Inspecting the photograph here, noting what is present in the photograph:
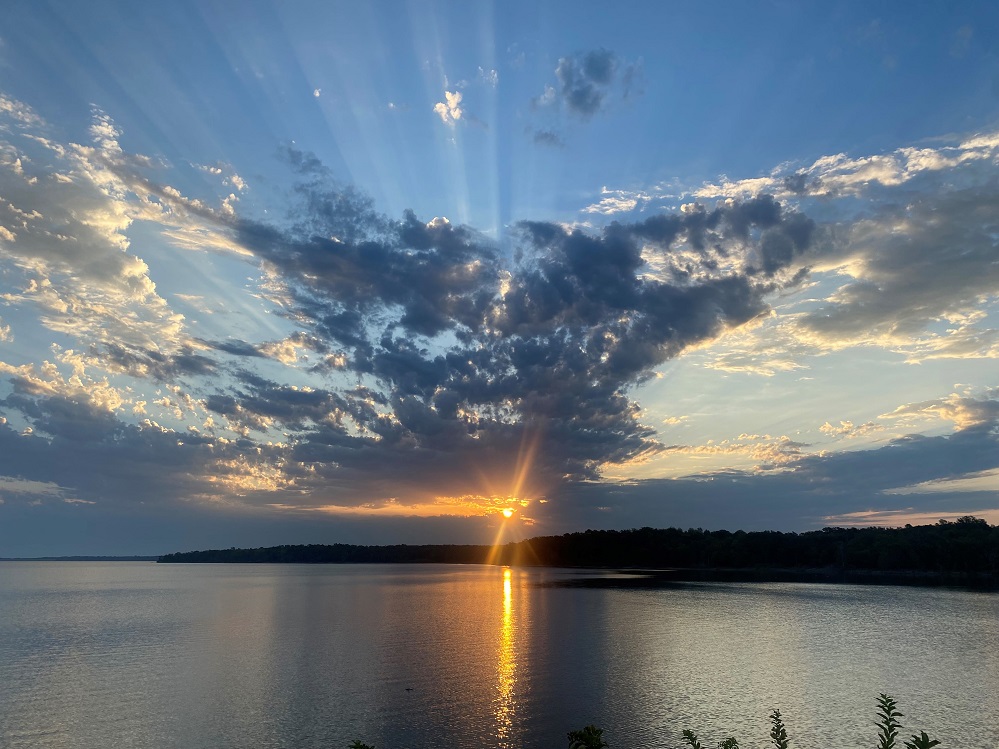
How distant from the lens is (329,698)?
4306 centimetres

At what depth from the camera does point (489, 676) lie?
50375 mm

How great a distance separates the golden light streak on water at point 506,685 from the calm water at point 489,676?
201mm

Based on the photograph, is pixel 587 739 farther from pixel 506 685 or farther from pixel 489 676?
pixel 489 676

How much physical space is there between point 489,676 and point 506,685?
375 centimetres

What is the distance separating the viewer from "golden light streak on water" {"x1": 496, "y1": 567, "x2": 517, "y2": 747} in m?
35.8

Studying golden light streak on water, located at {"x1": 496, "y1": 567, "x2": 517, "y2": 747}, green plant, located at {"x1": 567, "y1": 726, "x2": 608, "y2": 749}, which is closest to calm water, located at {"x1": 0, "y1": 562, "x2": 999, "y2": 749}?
golden light streak on water, located at {"x1": 496, "y1": 567, "x2": 517, "y2": 747}

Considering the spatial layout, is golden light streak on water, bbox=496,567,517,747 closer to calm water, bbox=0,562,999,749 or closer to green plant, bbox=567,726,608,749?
calm water, bbox=0,562,999,749

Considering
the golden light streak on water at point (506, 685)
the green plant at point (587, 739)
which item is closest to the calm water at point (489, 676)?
the golden light streak on water at point (506, 685)

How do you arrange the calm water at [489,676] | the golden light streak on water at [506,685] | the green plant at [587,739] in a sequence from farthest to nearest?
the calm water at [489,676]
the golden light streak on water at [506,685]
the green plant at [587,739]

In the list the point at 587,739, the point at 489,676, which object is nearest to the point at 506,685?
the point at 489,676

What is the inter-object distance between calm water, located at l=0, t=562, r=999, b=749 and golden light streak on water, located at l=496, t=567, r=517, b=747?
0.66 feet

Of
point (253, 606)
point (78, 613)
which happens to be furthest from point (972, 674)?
point (78, 613)

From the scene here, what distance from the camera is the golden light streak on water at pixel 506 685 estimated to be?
35844 millimetres

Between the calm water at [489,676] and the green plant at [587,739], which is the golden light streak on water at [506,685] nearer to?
the calm water at [489,676]
